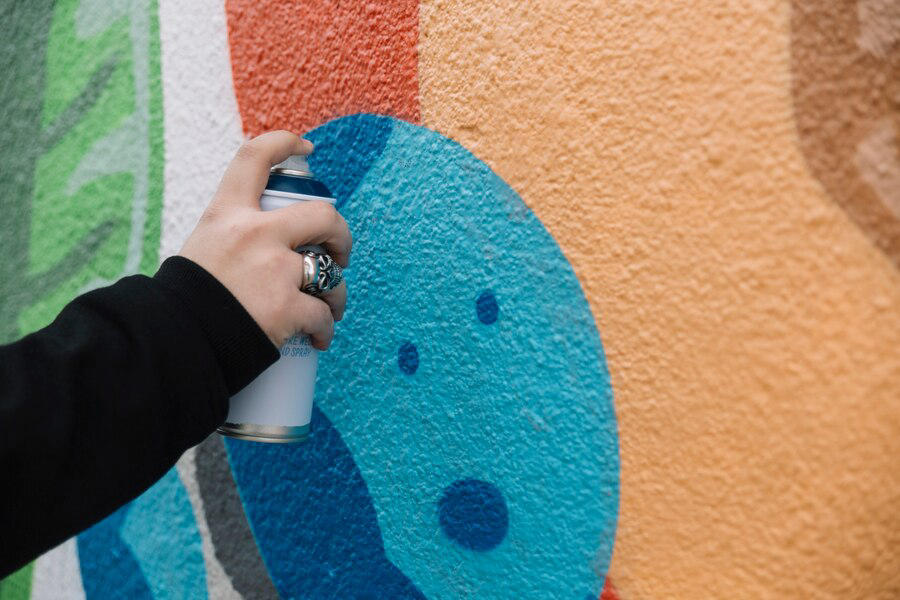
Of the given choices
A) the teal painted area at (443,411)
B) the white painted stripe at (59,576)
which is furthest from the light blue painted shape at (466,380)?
the white painted stripe at (59,576)

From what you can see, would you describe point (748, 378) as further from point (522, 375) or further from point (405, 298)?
point (405, 298)

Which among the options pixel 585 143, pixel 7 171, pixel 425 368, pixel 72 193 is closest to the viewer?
pixel 585 143

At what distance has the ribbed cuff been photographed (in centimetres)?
69

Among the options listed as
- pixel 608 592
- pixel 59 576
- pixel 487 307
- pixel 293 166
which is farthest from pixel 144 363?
pixel 59 576

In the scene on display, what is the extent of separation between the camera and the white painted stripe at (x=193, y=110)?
1.15m

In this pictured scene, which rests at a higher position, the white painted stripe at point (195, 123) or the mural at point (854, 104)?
the white painted stripe at point (195, 123)

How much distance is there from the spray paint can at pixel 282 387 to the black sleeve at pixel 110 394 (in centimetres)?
4

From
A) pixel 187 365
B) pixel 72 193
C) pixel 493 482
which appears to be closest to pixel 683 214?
pixel 493 482

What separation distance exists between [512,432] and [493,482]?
2.5 inches

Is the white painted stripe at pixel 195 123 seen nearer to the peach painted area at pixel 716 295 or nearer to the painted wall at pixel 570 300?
the painted wall at pixel 570 300

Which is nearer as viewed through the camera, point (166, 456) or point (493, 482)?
point (166, 456)

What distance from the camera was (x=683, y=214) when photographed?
66 centimetres

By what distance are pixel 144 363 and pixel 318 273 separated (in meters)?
0.19

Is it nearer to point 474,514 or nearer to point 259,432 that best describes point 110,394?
point 259,432
